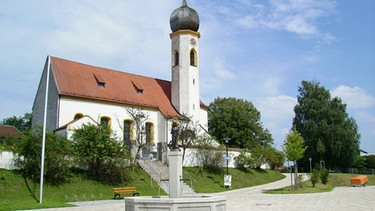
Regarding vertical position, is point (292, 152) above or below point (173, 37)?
below

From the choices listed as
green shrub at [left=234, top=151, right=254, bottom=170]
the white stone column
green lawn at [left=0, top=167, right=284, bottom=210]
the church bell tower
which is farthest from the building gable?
the white stone column

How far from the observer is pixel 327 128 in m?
52.3

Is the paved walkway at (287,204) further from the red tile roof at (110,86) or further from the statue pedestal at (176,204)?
the red tile roof at (110,86)

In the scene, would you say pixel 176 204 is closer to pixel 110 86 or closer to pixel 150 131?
pixel 150 131

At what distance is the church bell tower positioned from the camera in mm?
40344

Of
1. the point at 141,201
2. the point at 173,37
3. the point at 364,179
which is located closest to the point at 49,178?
the point at 141,201

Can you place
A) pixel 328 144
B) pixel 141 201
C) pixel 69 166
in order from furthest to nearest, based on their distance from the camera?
pixel 328 144, pixel 69 166, pixel 141 201

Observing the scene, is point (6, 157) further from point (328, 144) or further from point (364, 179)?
point (328, 144)

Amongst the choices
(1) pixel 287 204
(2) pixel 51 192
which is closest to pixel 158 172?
(2) pixel 51 192

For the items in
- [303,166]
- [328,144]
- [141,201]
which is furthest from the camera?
[303,166]

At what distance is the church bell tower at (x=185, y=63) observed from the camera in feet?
132

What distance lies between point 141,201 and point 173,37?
30.9 meters

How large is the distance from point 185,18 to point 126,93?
10280mm

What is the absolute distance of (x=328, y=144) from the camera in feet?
172
